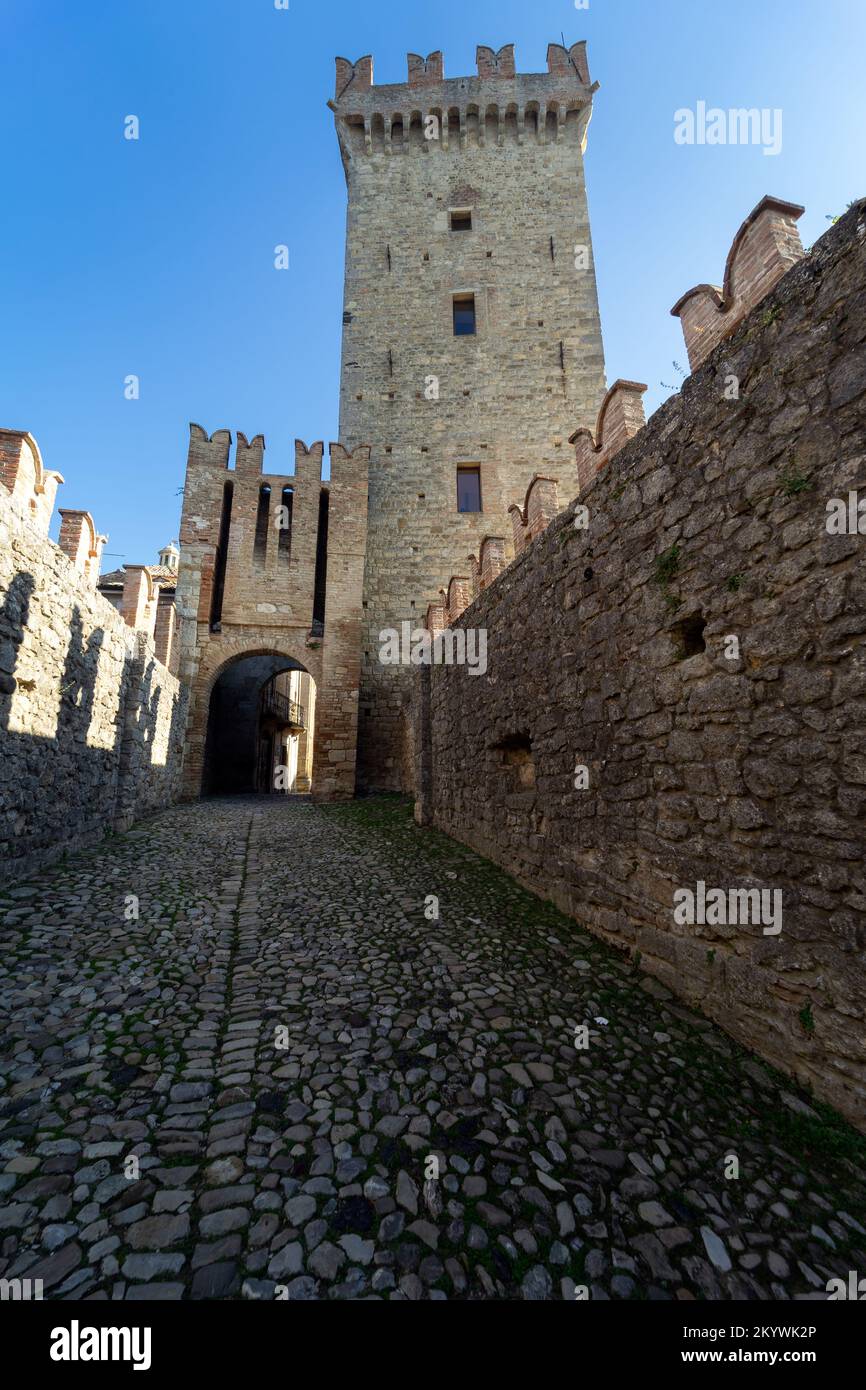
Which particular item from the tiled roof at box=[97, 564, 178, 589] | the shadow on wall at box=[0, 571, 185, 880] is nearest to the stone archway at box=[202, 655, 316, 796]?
the tiled roof at box=[97, 564, 178, 589]

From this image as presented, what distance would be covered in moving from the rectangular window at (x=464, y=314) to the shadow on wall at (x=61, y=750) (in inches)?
566

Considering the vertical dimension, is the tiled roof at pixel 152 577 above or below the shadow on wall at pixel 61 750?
above

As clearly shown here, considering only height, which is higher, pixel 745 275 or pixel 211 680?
pixel 745 275

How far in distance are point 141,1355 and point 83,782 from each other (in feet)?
19.8

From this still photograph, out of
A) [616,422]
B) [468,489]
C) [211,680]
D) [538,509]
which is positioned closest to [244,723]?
[211,680]

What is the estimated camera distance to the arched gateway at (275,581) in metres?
13.2

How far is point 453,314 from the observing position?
16641 millimetres

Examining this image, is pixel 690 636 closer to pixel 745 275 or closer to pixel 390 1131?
pixel 745 275

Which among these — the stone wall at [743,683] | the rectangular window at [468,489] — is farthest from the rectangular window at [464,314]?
the stone wall at [743,683]

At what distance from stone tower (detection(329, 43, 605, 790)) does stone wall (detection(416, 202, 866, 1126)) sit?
10.3 meters

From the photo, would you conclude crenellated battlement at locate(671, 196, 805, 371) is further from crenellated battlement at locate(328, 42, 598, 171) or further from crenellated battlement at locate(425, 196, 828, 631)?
crenellated battlement at locate(328, 42, 598, 171)

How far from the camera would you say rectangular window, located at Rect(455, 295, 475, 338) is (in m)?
16.6

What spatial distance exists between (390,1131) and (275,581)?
13.6 m

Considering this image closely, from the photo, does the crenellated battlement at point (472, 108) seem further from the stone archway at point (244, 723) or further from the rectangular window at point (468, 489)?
the stone archway at point (244, 723)
